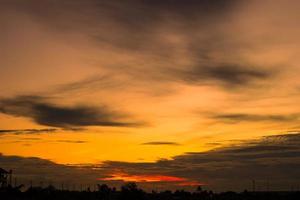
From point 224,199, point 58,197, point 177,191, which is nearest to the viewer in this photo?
point 58,197

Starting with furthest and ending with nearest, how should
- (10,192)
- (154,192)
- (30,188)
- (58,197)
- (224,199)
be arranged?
(154,192) → (224,199) → (30,188) → (58,197) → (10,192)

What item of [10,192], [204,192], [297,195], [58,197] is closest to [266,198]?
[297,195]

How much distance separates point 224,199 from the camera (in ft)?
417

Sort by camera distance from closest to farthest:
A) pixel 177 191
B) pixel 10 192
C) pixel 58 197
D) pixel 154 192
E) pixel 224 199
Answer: pixel 10 192 → pixel 58 197 → pixel 224 199 → pixel 154 192 → pixel 177 191

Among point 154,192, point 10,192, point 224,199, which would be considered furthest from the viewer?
point 154,192

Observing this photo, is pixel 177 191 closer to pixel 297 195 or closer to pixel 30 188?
pixel 297 195

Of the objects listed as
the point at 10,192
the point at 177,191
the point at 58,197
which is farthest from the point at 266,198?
the point at 10,192

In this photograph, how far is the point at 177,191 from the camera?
161250 mm

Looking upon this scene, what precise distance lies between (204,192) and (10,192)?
72245 mm

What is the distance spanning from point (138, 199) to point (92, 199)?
13462mm

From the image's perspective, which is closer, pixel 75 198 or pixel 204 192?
pixel 75 198

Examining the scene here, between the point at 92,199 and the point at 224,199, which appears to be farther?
the point at 224,199

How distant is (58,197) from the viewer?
102 meters

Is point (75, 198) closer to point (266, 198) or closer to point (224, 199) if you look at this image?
point (224, 199)
